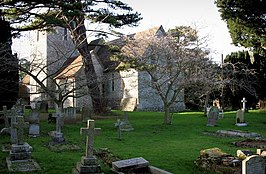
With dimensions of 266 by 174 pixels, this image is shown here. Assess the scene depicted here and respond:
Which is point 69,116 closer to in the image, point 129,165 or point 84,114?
point 84,114

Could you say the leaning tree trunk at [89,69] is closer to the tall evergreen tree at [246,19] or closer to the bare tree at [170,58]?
the bare tree at [170,58]

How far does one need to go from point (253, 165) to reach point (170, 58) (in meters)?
15.3

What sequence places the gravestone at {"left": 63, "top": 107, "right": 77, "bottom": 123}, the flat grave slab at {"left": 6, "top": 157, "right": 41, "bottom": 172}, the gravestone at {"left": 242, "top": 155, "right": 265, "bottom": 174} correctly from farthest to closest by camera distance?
the gravestone at {"left": 63, "top": 107, "right": 77, "bottom": 123}, the flat grave slab at {"left": 6, "top": 157, "right": 41, "bottom": 172}, the gravestone at {"left": 242, "top": 155, "right": 265, "bottom": 174}

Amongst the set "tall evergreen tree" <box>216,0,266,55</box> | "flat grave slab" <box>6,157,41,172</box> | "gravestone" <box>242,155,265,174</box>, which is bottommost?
"flat grave slab" <box>6,157,41,172</box>

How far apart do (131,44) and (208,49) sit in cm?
504

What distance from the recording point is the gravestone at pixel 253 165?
19.9ft

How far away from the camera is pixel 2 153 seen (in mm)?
10578

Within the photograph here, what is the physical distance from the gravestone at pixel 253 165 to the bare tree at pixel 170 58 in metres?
14.0

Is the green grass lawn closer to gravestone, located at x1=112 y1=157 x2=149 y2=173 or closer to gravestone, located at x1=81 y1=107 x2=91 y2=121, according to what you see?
gravestone, located at x1=112 y1=157 x2=149 y2=173

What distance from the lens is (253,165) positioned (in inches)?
244

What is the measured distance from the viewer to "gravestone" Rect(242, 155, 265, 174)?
606 cm

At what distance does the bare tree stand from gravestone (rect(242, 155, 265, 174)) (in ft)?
45.8

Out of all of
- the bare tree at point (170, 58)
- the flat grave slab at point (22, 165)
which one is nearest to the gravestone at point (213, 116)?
the bare tree at point (170, 58)

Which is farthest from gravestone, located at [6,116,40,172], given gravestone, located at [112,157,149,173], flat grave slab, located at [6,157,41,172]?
gravestone, located at [112,157,149,173]
